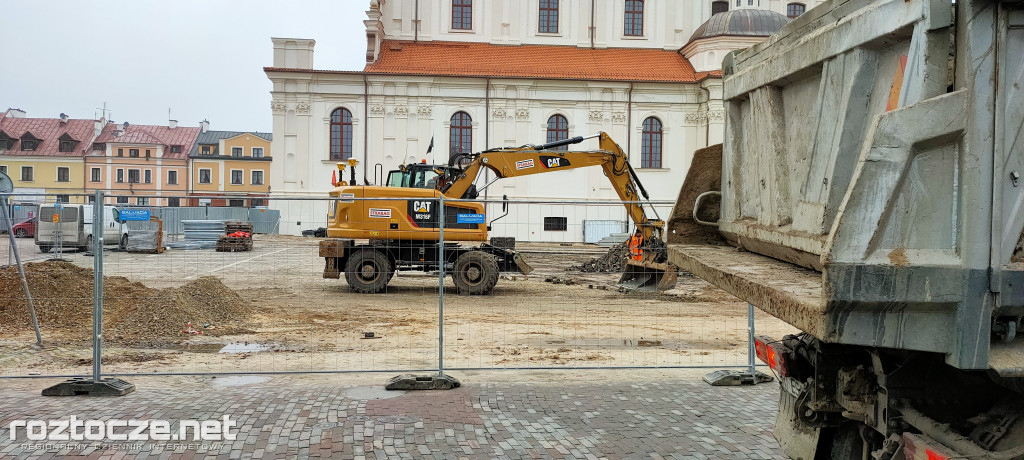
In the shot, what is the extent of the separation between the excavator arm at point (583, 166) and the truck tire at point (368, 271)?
264 centimetres

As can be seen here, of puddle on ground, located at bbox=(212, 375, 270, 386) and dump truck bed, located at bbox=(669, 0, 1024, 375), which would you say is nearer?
dump truck bed, located at bbox=(669, 0, 1024, 375)

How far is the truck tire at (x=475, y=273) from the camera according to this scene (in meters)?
16.8

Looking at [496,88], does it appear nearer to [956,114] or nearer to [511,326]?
[511,326]

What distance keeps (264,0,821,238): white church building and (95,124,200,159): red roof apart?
3968 centimetres

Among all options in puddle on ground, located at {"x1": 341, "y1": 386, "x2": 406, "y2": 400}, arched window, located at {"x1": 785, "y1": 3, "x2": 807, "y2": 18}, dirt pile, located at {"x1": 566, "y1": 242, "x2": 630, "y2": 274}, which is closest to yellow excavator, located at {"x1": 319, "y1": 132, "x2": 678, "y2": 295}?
dirt pile, located at {"x1": 566, "y1": 242, "x2": 630, "y2": 274}

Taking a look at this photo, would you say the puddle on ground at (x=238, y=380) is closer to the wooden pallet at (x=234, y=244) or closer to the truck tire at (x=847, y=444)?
the wooden pallet at (x=234, y=244)

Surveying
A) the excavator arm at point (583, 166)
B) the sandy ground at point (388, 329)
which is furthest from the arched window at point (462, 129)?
the sandy ground at point (388, 329)

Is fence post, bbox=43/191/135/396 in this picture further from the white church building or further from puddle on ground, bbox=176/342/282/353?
the white church building

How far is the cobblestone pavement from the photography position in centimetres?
553

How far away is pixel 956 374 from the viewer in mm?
3152

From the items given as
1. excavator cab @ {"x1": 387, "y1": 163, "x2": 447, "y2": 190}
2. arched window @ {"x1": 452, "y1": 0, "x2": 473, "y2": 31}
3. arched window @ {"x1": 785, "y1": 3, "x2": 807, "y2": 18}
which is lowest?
excavator cab @ {"x1": 387, "y1": 163, "x2": 447, "y2": 190}

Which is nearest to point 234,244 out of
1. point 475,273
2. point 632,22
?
point 475,273

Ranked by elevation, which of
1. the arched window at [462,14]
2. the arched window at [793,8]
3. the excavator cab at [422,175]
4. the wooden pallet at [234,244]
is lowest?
the wooden pallet at [234,244]

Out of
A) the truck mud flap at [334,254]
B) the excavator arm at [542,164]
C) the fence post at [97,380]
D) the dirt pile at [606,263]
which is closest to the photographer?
the fence post at [97,380]
